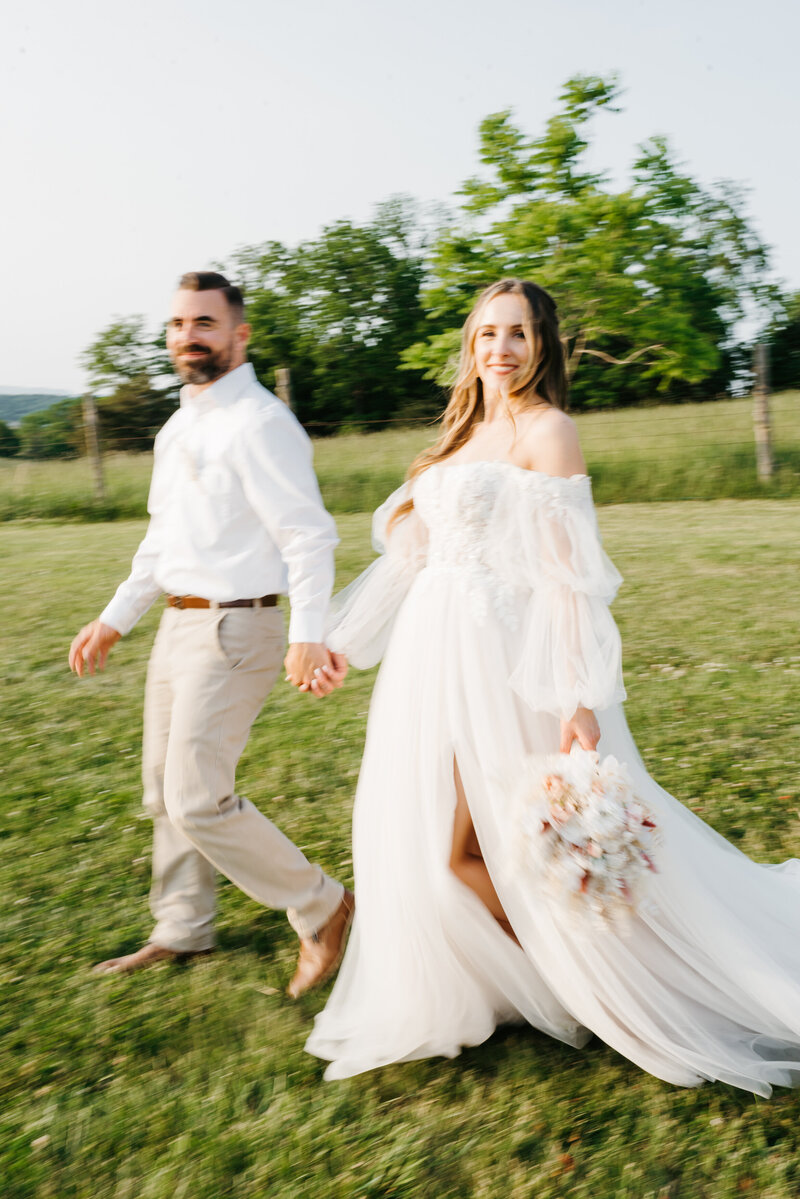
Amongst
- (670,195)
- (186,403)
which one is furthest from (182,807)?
(670,195)

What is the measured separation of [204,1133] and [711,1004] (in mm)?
1489

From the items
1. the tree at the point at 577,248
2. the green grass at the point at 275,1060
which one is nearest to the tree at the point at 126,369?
the tree at the point at 577,248

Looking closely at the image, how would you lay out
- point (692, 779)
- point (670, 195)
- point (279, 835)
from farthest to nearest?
point (670, 195) < point (692, 779) < point (279, 835)

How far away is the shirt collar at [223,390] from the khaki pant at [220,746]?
27.5 inches

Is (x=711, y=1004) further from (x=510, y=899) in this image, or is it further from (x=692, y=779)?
(x=692, y=779)

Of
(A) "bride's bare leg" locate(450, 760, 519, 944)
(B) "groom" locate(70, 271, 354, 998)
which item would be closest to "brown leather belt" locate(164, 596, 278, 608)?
(B) "groom" locate(70, 271, 354, 998)

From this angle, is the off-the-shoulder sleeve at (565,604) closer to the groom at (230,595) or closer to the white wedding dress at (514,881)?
the white wedding dress at (514,881)

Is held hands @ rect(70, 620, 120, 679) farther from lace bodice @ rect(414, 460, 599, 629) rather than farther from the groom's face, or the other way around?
lace bodice @ rect(414, 460, 599, 629)

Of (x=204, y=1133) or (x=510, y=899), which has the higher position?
(x=510, y=899)

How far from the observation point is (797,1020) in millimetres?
2887

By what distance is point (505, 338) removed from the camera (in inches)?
127

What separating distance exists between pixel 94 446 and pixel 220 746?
1689 cm

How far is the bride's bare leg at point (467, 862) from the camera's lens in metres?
2.99

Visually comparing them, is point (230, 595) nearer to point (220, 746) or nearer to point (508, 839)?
point (220, 746)
